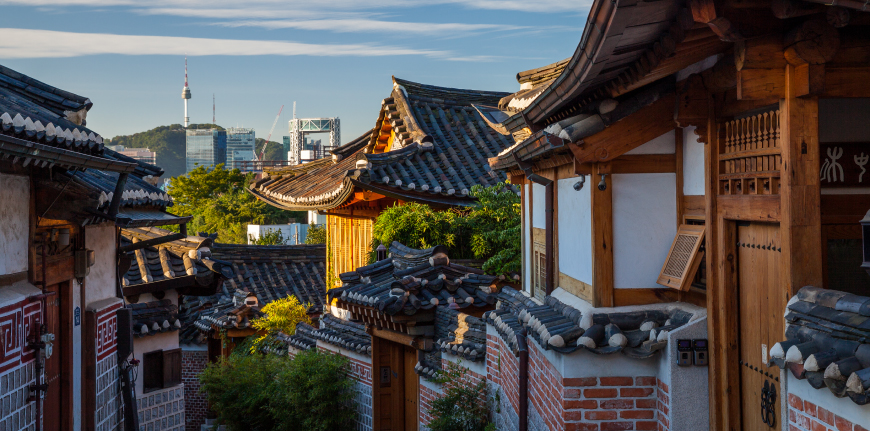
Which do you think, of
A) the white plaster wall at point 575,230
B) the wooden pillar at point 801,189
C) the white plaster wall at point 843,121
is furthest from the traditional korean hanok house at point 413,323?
the wooden pillar at point 801,189

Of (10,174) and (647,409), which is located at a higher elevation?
(10,174)

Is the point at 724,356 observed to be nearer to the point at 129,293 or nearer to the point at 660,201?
the point at 660,201

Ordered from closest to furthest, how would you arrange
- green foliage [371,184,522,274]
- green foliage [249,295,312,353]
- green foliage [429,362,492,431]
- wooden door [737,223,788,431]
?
wooden door [737,223,788,431] → green foliage [429,362,492,431] → green foliage [371,184,522,274] → green foliage [249,295,312,353]

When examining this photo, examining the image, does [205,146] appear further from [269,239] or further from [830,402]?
[830,402]

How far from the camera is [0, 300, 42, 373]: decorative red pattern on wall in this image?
608 cm

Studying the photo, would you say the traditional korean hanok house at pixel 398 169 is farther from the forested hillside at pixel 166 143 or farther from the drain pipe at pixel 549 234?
the forested hillside at pixel 166 143

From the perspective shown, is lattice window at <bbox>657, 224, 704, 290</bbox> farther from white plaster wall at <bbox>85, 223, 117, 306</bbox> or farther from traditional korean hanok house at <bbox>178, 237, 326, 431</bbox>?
traditional korean hanok house at <bbox>178, 237, 326, 431</bbox>

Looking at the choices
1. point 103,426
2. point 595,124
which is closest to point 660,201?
point 595,124

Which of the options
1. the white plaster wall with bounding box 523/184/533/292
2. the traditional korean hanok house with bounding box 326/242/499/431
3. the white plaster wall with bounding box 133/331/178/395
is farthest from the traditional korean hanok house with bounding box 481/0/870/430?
the white plaster wall with bounding box 133/331/178/395

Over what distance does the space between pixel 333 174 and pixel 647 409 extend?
14336 mm

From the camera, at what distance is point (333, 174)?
18781mm

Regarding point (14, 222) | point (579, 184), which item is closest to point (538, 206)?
point (579, 184)

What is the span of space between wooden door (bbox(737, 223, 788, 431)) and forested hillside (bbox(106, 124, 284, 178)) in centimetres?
11769

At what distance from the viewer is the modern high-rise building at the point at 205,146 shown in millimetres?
108625
